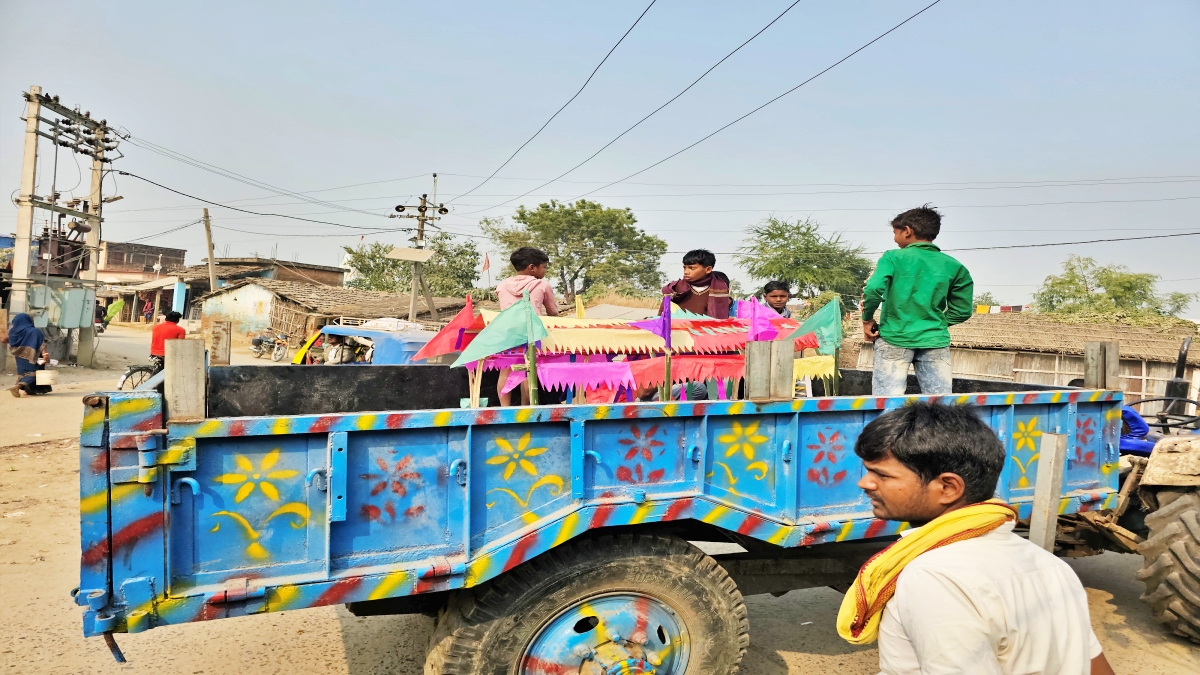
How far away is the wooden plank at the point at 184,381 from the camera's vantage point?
2.13 meters

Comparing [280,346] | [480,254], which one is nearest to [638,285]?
[480,254]

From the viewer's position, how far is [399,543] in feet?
7.82

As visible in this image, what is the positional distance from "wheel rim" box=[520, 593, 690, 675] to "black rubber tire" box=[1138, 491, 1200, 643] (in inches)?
112

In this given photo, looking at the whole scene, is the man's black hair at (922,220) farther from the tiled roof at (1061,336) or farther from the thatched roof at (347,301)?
the thatched roof at (347,301)

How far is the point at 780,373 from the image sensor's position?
2918 mm

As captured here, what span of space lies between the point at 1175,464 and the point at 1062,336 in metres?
16.1

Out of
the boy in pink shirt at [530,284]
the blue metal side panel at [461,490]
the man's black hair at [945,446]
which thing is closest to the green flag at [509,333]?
the blue metal side panel at [461,490]

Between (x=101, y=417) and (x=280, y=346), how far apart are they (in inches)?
955

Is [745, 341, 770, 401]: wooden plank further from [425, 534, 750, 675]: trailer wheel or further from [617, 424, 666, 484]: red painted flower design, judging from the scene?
[425, 534, 750, 675]: trailer wheel

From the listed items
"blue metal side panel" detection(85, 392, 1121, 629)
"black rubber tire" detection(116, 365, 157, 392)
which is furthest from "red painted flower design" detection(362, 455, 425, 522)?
"black rubber tire" detection(116, 365, 157, 392)

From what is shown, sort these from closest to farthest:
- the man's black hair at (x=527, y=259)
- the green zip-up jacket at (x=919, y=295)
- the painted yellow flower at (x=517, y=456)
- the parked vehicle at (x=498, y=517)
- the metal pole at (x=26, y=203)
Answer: the parked vehicle at (x=498, y=517)
the painted yellow flower at (x=517, y=456)
the green zip-up jacket at (x=919, y=295)
the man's black hair at (x=527, y=259)
the metal pole at (x=26, y=203)

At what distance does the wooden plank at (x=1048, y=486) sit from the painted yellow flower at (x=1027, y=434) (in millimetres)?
521

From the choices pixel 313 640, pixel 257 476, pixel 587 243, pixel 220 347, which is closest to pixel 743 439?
pixel 257 476

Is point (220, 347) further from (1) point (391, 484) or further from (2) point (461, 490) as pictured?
(2) point (461, 490)
